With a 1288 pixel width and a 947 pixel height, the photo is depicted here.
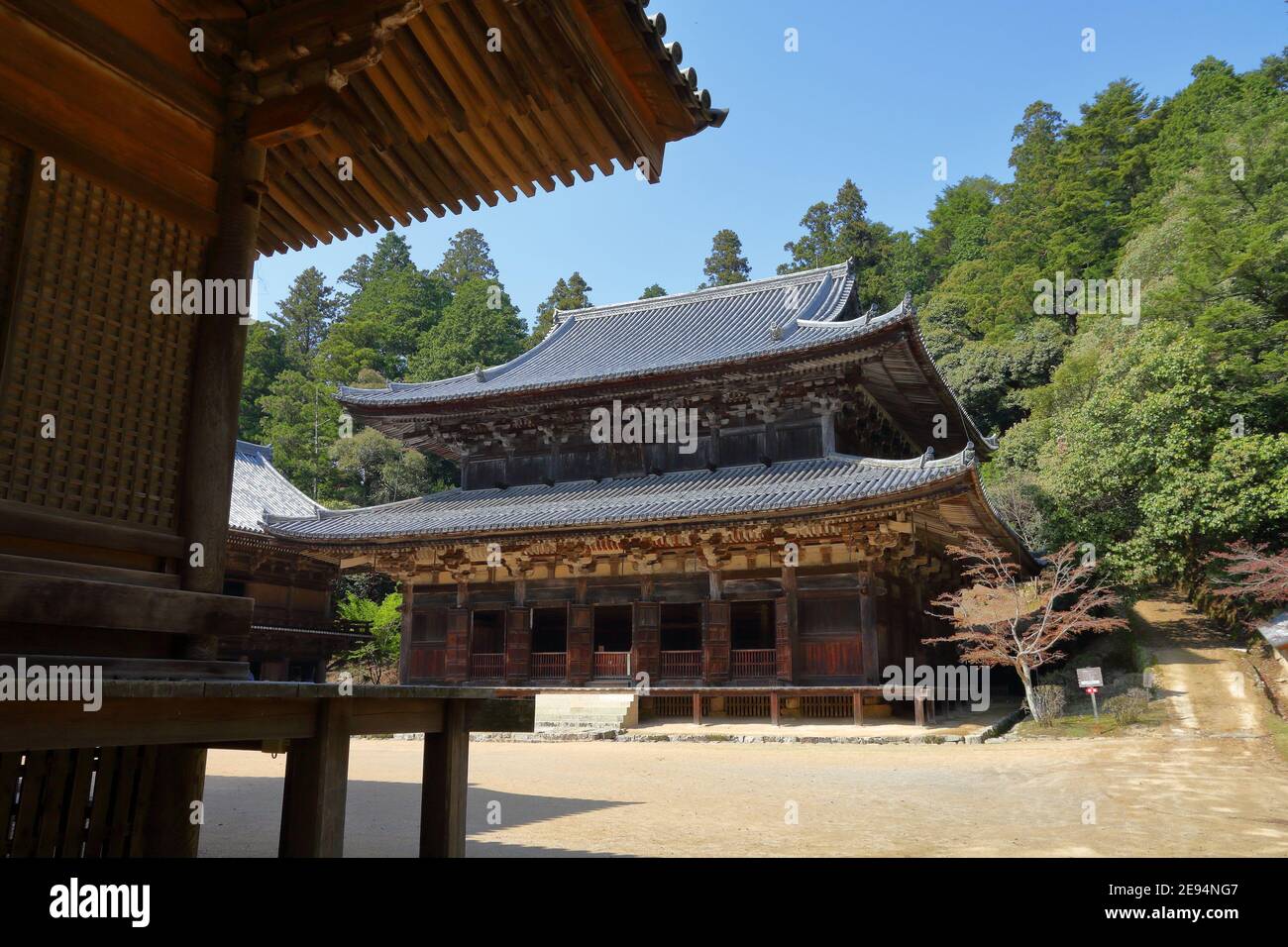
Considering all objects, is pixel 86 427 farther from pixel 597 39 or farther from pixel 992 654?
pixel 992 654

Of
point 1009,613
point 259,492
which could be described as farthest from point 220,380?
point 259,492

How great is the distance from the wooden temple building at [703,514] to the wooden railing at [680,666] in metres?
0.09

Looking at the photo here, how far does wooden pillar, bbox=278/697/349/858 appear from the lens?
3943mm

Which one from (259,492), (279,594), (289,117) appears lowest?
(279,594)

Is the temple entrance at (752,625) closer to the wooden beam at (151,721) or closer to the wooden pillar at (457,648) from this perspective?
the wooden pillar at (457,648)

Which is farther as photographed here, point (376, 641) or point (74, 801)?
point (376, 641)

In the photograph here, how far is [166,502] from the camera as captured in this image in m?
4.18

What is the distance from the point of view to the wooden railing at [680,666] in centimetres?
2022

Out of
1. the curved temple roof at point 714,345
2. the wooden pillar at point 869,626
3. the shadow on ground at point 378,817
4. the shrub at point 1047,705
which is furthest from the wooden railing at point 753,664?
the shadow on ground at point 378,817

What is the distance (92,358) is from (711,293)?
2534cm

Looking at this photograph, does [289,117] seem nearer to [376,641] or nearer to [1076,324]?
[376,641]

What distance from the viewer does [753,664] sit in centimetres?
1956
